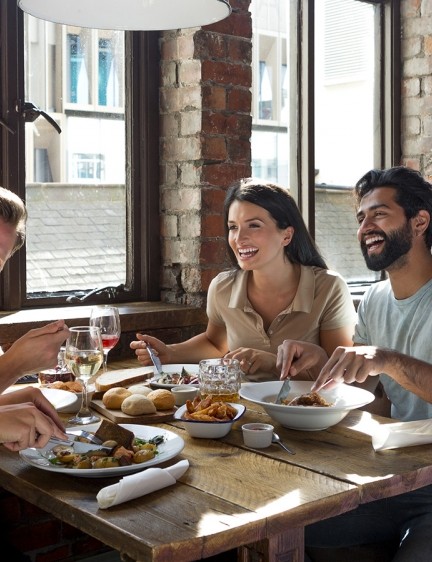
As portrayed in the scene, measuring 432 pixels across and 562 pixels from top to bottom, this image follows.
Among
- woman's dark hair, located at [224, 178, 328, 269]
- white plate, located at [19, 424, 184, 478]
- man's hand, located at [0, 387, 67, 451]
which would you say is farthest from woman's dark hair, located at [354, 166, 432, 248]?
man's hand, located at [0, 387, 67, 451]

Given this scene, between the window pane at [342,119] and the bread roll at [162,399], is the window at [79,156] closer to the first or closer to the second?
the window pane at [342,119]

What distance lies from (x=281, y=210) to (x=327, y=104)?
49.0 inches

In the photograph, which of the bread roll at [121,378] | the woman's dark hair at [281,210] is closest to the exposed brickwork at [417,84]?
the woman's dark hair at [281,210]

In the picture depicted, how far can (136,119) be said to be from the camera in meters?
3.34

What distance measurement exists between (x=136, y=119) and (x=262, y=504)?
2187mm

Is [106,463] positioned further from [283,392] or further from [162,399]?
[283,392]

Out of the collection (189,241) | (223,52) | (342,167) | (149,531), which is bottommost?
(149,531)

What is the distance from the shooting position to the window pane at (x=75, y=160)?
3078 mm

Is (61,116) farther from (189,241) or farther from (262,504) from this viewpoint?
(262,504)

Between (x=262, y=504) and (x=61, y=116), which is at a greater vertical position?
(x=61, y=116)

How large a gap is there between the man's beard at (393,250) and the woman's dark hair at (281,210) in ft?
1.48

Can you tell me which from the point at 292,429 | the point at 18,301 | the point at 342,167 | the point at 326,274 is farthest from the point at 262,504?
the point at 342,167

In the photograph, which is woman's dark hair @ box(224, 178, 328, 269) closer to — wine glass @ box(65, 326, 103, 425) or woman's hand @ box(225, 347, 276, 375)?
woman's hand @ box(225, 347, 276, 375)

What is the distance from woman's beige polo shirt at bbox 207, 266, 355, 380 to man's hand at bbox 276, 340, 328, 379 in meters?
0.41
